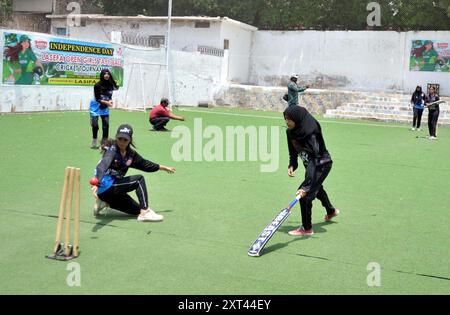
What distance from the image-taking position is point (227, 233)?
636cm

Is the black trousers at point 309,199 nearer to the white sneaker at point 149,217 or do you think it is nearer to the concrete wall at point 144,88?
the white sneaker at point 149,217

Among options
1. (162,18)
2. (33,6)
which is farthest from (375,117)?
(33,6)

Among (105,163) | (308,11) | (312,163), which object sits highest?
(308,11)

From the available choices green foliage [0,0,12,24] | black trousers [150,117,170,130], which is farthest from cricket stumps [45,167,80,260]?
green foliage [0,0,12,24]

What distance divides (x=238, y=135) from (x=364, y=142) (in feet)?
11.6

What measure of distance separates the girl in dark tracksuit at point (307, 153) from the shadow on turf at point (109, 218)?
179 centimetres

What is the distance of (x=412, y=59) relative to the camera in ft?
102

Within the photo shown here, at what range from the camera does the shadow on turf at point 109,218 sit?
653cm

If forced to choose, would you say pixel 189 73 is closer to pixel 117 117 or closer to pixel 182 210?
A: pixel 117 117

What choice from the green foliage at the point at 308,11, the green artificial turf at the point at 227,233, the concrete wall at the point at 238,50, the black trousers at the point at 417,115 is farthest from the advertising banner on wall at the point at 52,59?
the green foliage at the point at 308,11

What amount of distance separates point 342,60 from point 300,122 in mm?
27455

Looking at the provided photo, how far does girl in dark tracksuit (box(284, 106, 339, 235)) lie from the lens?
641 cm

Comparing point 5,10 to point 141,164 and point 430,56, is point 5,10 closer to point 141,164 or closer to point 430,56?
point 430,56
